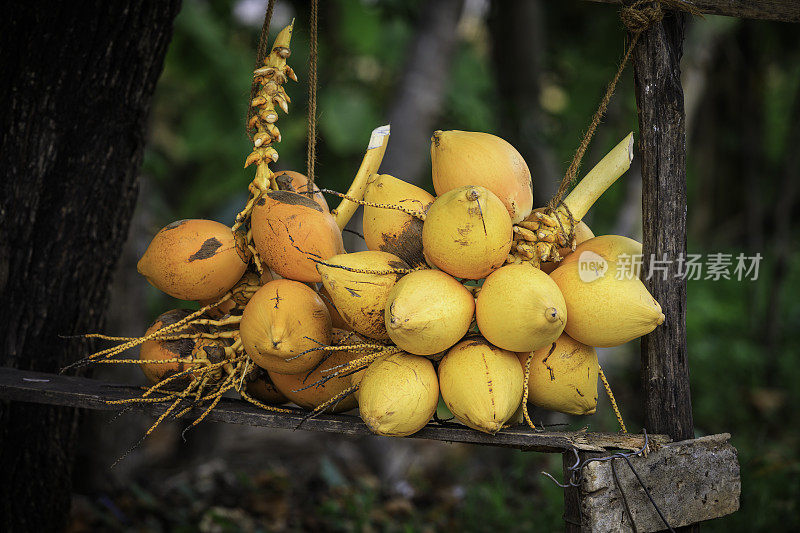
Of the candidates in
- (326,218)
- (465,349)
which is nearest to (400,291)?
(465,349)

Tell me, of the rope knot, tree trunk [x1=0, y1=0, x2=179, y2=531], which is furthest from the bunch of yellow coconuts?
tree trunk [x1=0, y1=0, x2=179, y2=531]

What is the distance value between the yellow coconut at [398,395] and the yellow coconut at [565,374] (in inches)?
10.3

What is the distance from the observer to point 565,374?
5.26 feet

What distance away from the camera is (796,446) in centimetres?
440

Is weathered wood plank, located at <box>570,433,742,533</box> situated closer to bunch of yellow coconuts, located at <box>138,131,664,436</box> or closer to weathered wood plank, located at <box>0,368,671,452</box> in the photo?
weathered wood plank, located at <box>0,368,671,452</box>

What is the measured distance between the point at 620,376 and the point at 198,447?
409 cm

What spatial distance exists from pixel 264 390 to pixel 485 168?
→ 907 millimetres

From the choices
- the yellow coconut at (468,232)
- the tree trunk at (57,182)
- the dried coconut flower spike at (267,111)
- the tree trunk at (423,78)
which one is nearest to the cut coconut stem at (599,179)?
the yellow coconut at (468,232)

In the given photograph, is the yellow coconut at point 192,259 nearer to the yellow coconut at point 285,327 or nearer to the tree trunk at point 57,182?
the yellow coconut at point 285,327

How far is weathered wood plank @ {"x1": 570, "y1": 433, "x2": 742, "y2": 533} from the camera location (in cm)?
154

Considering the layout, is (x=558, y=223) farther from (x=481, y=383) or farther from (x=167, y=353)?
(x=167, y=353)

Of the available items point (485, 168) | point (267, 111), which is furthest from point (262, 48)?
point (485, 168)

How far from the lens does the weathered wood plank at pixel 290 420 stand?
158 cm

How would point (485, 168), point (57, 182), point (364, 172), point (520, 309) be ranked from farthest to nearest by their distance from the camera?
1. point (57, 182)
2. point (364, 172)
3. point (485, 168)
4. point (520, 309)
